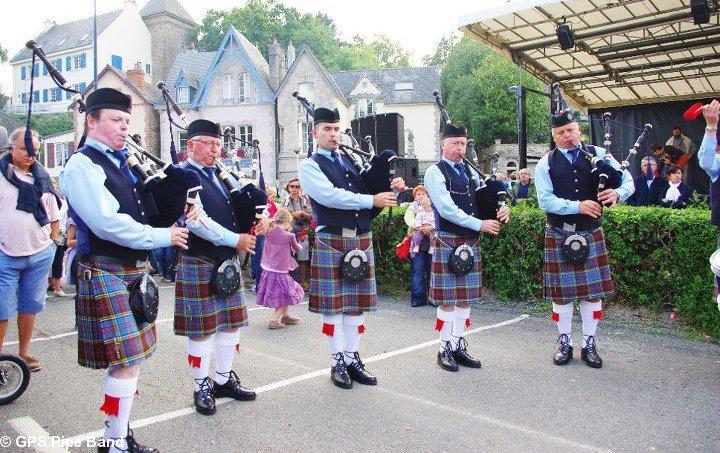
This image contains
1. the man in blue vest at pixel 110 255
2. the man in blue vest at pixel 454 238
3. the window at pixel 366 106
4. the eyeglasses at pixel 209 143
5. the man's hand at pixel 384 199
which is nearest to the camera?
the man in blue vest at pixel 110 255

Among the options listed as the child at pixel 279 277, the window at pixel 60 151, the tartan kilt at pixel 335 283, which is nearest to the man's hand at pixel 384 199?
the tartan kilt at pixel 335 283

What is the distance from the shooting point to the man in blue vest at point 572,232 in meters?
4.20

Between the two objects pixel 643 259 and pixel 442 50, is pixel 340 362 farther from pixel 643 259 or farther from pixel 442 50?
pixel 442 50

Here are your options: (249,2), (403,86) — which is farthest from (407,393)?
(249,2)

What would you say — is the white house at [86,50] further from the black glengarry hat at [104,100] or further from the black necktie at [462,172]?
the black glengarry hat at [104,100]

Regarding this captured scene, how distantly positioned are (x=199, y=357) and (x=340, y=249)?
3.77ft

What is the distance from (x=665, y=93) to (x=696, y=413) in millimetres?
9515

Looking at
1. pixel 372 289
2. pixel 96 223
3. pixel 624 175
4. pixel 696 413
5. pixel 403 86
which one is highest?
pixel 403 86

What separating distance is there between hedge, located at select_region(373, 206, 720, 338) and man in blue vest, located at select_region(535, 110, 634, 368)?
49.2 inches

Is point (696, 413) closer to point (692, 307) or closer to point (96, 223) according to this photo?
point (692, 307)

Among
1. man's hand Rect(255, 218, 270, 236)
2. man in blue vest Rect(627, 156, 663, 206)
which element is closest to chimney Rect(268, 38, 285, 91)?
man in blue vest Rect(627, 156, 663, 206)

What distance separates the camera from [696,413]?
332 cm

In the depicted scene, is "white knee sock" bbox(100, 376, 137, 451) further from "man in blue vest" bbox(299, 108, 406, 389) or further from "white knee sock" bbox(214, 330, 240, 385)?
"man in blue vest" bbox(299, 108, 406, 389)

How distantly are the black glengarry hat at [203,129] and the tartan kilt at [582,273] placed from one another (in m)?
2.57
